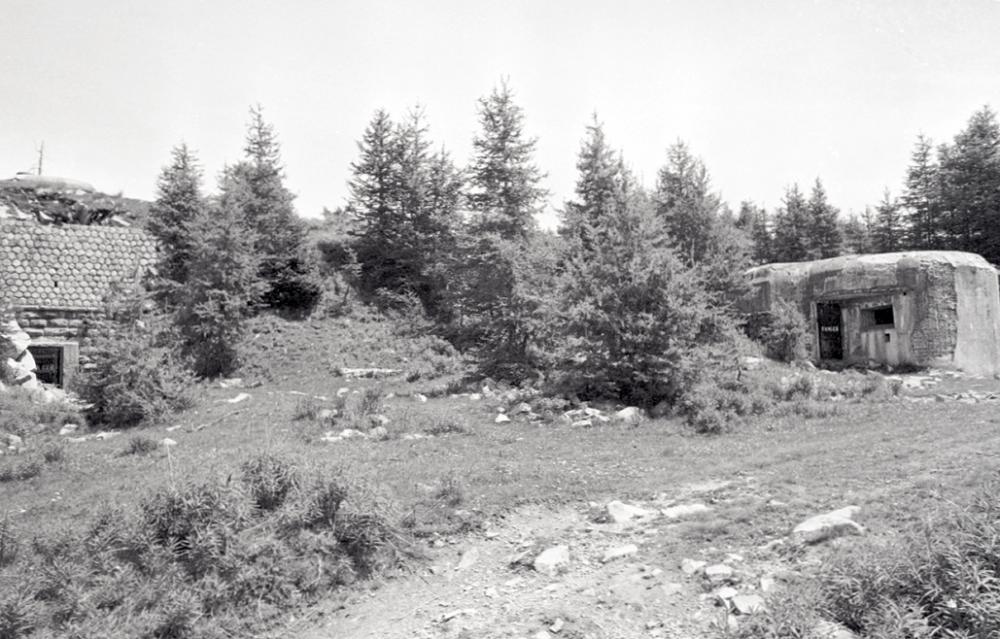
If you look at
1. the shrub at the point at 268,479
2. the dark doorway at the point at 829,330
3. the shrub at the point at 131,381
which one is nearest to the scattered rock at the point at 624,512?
the shrub at the point at 268,479

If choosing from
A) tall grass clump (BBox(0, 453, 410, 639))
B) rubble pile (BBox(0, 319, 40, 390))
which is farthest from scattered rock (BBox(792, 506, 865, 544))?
rubble pile (BBox(0, 319, 40, 390))

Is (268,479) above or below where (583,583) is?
above

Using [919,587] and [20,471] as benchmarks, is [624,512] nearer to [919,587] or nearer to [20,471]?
[919,587]

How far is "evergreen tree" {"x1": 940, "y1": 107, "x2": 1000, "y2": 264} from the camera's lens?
33.5m

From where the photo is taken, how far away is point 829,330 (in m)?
24.5

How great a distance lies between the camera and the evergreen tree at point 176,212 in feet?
78.8

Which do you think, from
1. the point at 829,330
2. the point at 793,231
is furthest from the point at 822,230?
the point at 829,330

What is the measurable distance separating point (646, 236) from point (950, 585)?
12.0 meters

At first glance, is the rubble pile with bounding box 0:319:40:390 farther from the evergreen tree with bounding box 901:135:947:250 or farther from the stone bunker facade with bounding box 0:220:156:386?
the evergreen tree with bounding box 901:135:947:250

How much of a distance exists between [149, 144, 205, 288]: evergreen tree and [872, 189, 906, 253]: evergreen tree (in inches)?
1639

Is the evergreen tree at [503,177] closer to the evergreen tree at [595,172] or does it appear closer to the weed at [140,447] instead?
the evergreen tree at [595,172]

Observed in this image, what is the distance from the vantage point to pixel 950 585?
454 centimetres

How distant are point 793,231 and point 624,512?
131 ft

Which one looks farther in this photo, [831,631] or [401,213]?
[401,213]
